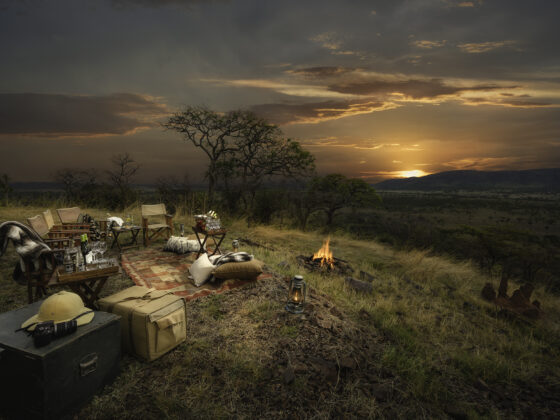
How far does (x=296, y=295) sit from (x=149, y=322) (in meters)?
1.81

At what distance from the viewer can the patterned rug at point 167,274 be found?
13.1 feet

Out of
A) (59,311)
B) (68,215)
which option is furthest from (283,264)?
(68,215)

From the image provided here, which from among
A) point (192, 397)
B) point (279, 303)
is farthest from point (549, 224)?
point (192, 397)

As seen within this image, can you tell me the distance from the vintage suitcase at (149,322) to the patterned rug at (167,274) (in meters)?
1.13

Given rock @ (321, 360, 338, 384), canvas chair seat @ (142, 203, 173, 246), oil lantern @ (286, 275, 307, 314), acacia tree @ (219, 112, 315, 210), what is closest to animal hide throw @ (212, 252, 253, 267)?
oil lantern @ (286, 275, 307, 314)

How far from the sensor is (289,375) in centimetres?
231

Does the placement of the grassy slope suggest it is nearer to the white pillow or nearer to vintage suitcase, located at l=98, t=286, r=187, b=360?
vintage suitcase, located at l=98, t=286, r=187, b=360

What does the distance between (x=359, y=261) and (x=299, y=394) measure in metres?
5.93

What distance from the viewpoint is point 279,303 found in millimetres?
3629

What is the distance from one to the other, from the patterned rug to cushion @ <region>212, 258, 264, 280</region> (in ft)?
0.58

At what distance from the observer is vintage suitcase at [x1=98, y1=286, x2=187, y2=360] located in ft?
7.72

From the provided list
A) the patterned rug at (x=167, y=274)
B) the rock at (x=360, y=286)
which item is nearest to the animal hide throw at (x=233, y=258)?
the patterned rug at (x=167, y=274)

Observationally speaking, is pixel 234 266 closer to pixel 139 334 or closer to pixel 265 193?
pixel 139 334

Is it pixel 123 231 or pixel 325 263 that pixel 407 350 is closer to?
pixel 325 263
